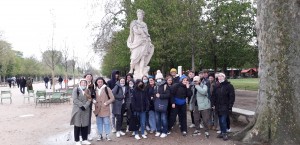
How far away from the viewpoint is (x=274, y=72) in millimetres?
7094

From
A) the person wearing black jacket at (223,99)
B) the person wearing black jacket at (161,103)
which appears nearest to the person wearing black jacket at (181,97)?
the person wearing black jacket at (161,103)

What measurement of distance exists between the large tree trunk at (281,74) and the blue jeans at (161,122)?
240cm

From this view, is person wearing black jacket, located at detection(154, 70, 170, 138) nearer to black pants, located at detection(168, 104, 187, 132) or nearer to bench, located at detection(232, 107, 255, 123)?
black pants, located at detection(168, 104, 187, 132)

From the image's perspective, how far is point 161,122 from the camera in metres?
8.90

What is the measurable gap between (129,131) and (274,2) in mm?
5380

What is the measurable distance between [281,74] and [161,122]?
3.52 meters

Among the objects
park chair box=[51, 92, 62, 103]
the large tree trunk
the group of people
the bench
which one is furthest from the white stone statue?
park chair box=[51, 92, 62, 103]

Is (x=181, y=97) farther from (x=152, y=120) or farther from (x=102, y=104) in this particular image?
(x=102, y=104)

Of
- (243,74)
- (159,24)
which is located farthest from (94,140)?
(243,74)

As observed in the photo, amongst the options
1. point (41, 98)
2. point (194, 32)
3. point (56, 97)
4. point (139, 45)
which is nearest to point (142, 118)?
point (139, 45)

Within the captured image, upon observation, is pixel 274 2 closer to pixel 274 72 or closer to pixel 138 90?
pixel 274 72

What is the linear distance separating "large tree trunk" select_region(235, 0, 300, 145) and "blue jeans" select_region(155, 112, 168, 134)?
2.40 m

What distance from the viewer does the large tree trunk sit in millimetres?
6895

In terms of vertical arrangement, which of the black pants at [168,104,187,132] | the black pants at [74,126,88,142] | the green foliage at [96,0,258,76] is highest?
the green foliage at [96,0,258,76]
